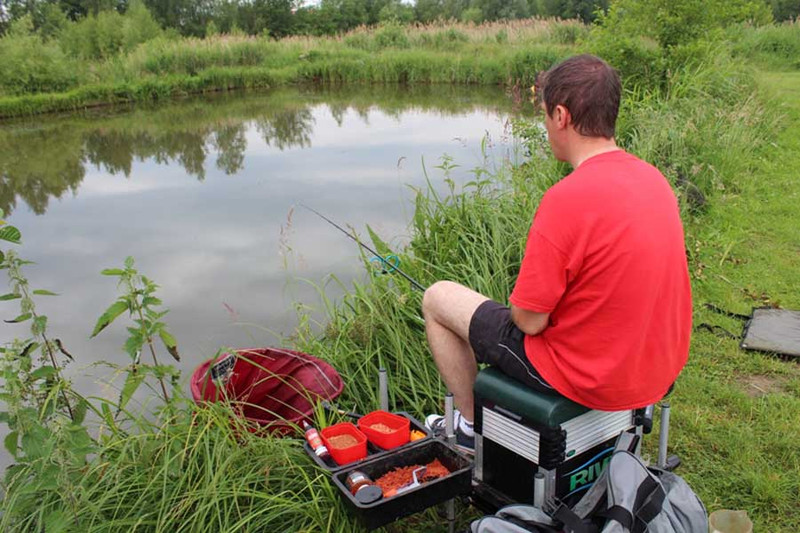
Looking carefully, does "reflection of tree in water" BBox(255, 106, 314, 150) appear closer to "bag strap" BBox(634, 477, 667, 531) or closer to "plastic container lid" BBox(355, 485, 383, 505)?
"plastic container lid" BBox(355, 485, 383, 505)

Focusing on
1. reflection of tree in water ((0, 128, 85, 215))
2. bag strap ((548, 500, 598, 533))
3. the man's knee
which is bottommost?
reflection of tree in water ((0, 128, 85, 215))

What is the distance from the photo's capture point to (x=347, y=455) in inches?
77.5

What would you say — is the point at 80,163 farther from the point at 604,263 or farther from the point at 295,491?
the point at 604,263

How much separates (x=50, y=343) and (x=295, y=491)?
895 millimetres

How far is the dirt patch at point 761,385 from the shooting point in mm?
2787

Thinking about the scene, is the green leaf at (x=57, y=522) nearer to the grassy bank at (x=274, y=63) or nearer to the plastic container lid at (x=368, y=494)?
the plastic container lid at (x=368, y=494)

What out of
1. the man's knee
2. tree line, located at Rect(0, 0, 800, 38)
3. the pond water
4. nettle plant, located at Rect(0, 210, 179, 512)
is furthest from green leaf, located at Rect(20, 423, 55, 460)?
tree line, located at Rect(0, 0, 800, 38)

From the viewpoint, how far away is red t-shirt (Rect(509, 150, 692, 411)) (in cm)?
165

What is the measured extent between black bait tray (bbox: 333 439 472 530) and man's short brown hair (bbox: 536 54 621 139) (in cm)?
97

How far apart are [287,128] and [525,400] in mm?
10407

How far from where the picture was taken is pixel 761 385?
9.34 ft

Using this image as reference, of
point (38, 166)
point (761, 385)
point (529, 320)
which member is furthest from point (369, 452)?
point (38, 166)

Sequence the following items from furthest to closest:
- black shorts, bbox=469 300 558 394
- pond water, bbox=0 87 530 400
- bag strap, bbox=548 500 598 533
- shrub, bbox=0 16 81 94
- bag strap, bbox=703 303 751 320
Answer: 1. shrub, bbox=0 16 81 94
2. pond water, bbox=0 87 530 400
3. bag strap, bbox=703 303 751 320
4. black shorts, bbox=469 300 558 394
5. bag strap, bbox=548 500 598 533

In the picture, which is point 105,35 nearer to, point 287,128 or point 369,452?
point 287,128
